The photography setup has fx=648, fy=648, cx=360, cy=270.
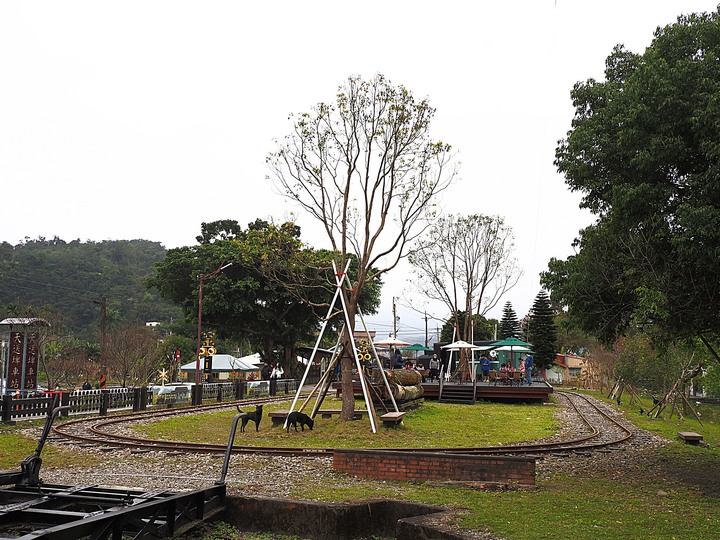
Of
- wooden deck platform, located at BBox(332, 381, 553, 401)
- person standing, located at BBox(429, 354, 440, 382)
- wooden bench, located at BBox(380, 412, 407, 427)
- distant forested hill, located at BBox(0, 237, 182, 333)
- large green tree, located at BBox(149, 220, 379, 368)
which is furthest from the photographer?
distant forested hill, located at BBox(0, 237, 182, 333)

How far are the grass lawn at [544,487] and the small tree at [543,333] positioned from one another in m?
38.9

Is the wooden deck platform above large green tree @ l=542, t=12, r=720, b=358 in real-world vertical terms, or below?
below

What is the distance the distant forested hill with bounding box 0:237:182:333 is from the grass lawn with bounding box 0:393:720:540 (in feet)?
187

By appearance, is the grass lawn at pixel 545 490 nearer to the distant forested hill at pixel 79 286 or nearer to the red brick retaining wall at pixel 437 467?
the red brick retaining wall at pixel 437 467

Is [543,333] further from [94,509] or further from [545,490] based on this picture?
[94,509]

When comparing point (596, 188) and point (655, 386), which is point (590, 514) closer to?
point (596, 188)

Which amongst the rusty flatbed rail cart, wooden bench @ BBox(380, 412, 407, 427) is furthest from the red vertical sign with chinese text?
the rusty flatbed rail cart

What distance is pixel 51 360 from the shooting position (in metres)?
40.2

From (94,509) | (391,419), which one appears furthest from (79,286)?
(94,509)

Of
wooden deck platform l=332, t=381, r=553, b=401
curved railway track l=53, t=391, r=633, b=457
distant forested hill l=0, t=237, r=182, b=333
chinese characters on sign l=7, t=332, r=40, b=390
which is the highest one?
distant forested hill l=0, t=237, r=182, b=333

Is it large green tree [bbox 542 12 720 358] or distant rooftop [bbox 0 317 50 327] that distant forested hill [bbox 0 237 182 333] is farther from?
large green tree [bbox 542 12 720 358]

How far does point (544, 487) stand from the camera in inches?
367

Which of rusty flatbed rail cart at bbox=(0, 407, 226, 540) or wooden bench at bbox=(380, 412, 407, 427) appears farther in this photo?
wooden bench at bbox=(380, 412, 407, 427)

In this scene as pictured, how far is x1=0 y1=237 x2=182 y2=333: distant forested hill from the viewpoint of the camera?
7325cm
